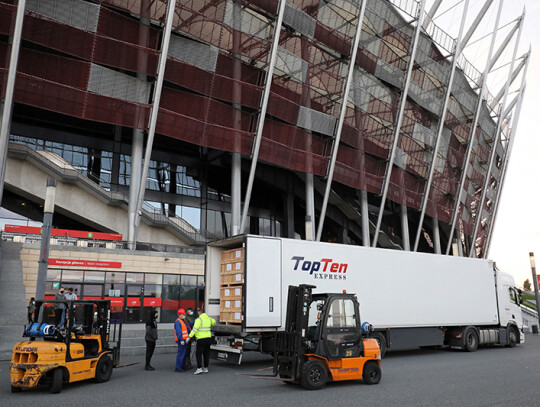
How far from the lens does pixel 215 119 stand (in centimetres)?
2919

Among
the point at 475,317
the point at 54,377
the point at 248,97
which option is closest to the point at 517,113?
the point at 248,97

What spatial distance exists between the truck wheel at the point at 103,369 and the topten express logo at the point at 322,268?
5.55 meters

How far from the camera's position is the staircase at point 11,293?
16625 mm

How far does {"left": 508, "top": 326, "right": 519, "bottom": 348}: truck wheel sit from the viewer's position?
64.2 ft

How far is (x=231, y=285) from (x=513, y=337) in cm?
1319

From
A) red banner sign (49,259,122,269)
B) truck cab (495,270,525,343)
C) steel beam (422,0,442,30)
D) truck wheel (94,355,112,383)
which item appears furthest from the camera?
steel beam (422,0,442,30)


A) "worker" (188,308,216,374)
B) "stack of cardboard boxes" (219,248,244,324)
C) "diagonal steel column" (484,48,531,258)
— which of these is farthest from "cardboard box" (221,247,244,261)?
"diagonal steel column" (484,48,531,258)

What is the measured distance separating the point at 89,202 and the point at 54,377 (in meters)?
20.2

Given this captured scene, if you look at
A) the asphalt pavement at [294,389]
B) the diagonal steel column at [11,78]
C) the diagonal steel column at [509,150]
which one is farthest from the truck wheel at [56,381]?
the diagonal steel column at [509,150]

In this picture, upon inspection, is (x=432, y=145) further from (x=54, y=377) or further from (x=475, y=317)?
(x=54, y=377)

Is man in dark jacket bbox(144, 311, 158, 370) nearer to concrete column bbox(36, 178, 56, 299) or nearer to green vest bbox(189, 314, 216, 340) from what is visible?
green vest bbox(189, 314, 216, 340)

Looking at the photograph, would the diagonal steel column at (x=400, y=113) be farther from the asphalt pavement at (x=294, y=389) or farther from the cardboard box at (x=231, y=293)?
the cardboard box at (x=231, y=293)

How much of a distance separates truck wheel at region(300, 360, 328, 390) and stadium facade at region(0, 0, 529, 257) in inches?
719

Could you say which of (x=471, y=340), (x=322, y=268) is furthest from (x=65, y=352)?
(x=471, y=340)
